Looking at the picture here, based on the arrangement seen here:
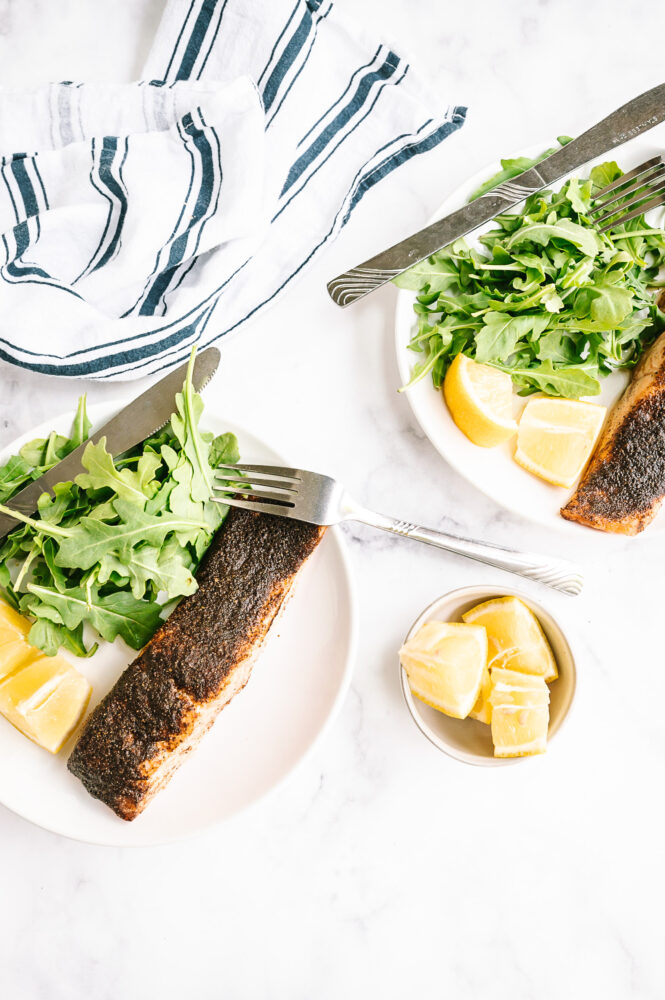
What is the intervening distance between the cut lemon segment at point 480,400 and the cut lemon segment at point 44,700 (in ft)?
3.55

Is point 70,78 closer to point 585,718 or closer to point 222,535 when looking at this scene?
point 222,535

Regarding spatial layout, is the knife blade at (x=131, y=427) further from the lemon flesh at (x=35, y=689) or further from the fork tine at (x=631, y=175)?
the fork tine at (x=631, y=175)

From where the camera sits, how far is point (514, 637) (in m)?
1.77

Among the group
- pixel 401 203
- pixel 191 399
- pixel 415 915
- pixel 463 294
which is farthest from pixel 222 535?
pixel 415 915

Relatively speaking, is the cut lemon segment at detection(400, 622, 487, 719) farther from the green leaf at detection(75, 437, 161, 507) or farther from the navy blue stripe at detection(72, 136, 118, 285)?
the navy blue stripe at detection(72, 136, 118, 285)

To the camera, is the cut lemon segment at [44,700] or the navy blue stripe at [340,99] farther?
the navy blue stripe at [340,99]

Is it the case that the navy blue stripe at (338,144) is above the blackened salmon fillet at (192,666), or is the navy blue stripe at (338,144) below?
above

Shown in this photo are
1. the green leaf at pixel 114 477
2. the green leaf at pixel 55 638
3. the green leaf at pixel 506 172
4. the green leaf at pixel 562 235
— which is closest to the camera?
the green leaf at pixel 114 477

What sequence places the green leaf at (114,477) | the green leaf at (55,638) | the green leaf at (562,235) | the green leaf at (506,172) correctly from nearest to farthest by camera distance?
the green leaf at (114,477) < the green leaf at (55,638) < the green leaf at (562,235) < the green leaf at (506,172)

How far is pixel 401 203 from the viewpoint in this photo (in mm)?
1957

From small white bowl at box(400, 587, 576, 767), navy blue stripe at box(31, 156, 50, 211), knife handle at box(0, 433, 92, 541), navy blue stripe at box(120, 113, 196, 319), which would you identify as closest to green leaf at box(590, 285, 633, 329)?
small white bowl at box(400, 587, 576, 767)

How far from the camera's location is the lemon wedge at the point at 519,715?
1730 mm

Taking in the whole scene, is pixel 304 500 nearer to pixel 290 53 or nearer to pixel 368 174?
pixel 368 174

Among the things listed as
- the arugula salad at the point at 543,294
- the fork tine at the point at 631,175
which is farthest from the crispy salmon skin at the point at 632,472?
the fork tine at the point at 631,175
